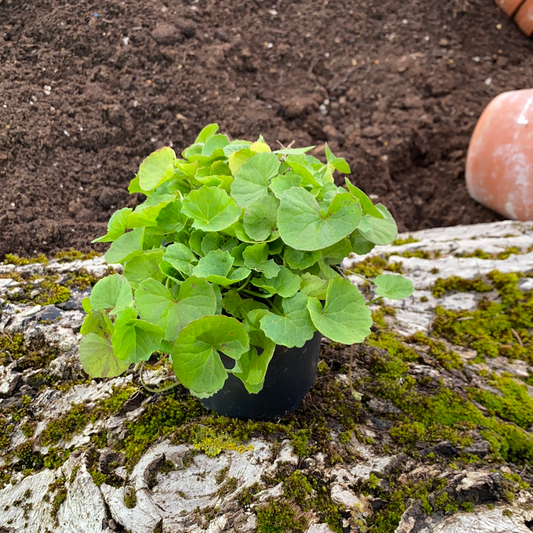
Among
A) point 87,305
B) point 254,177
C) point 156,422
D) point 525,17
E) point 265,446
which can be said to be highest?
point 525,17

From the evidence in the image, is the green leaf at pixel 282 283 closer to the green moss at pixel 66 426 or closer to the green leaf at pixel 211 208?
the green leaf at pixel 211 208

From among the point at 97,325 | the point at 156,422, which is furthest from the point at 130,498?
the point at 97,325

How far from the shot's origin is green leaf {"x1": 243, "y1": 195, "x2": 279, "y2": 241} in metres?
1.09

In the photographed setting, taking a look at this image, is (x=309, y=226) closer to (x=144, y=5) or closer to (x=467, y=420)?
(x=467, y=420)

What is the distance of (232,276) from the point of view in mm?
1041

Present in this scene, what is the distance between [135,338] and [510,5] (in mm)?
4641

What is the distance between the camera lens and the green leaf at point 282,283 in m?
1.05

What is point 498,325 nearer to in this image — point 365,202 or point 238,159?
point 365,202

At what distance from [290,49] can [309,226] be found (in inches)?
119

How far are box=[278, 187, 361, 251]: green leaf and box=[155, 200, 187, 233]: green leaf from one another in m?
0.27

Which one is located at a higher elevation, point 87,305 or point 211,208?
point 211,208

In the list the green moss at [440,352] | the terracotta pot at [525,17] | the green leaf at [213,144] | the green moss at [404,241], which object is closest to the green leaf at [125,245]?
the green leaf at [213,144]

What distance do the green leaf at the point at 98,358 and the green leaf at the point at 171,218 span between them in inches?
12.2

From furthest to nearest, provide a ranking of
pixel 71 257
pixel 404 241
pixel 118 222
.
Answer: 1. pixel 404 241
2. pixel 71 257
3. pixel 118 222
